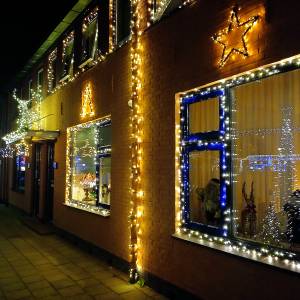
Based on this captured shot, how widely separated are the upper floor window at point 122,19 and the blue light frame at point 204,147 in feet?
9.13

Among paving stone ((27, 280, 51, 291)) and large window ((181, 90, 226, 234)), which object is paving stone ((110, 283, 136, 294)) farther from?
large window ((181, 90, 226, 234))

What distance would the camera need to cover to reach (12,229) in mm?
11508

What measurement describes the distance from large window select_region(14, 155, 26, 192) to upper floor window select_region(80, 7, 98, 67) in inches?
303

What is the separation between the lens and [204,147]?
5.21 metres

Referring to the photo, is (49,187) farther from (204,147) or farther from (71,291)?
(204,147)

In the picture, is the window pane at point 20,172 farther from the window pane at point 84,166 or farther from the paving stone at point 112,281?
the paving stone at point 112,281

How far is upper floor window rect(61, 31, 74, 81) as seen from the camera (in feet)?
33.7

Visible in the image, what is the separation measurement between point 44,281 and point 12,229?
19.4ft

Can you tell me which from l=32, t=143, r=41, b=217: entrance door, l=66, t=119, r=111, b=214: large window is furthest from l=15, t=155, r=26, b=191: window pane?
l=66, t=119, r=111, b=214: large window

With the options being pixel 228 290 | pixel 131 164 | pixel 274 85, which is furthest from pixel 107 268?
pixel 274 85

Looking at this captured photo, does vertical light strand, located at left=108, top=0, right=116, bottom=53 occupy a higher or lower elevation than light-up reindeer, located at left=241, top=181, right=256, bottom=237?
higher

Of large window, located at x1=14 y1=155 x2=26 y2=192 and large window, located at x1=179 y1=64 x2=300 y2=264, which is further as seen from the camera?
large window, located at x1=14 y1=155 x2=26 y2=192

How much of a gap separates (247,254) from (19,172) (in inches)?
562

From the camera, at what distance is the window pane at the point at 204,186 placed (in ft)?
17.0
